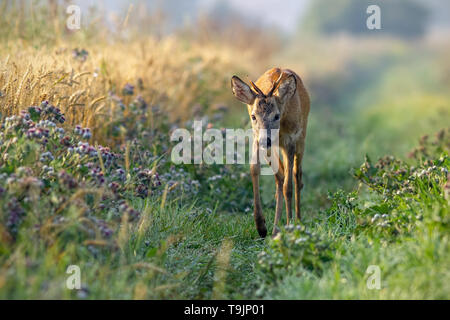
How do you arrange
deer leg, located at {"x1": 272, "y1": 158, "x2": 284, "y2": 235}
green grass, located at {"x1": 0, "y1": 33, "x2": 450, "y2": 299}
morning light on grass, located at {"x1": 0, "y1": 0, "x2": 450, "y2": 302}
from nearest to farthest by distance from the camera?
green grass, located at {"x1": 0, "y1": 33, "x2": 450, "y2": 299}
morning light on grass, located at {"x1": 0, "y1": 0, "x2": 450, "y2": 302}
deer leg, located at {"x1": 272, "y1": 158, "x2": 284, "y2": 235}

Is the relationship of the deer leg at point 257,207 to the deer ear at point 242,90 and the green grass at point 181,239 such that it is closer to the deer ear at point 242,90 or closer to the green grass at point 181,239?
the green grass at point 181,239

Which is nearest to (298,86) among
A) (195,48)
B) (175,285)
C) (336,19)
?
(175,285)

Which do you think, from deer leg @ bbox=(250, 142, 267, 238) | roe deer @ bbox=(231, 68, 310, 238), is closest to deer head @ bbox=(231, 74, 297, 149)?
roe deer @ bbox=(231, 68, 310, 238)

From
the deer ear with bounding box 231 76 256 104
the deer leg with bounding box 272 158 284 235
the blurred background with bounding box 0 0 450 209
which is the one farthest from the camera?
the blurred background with bounding box 0 0 450 209

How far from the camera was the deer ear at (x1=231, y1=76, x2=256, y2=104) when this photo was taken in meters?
5.82

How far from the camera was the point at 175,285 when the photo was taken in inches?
166

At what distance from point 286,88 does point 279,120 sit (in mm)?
→ 397

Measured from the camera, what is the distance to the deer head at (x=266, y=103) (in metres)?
5.66

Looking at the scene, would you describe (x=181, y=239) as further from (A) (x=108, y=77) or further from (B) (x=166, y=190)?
(A) (x=108, y=77)
